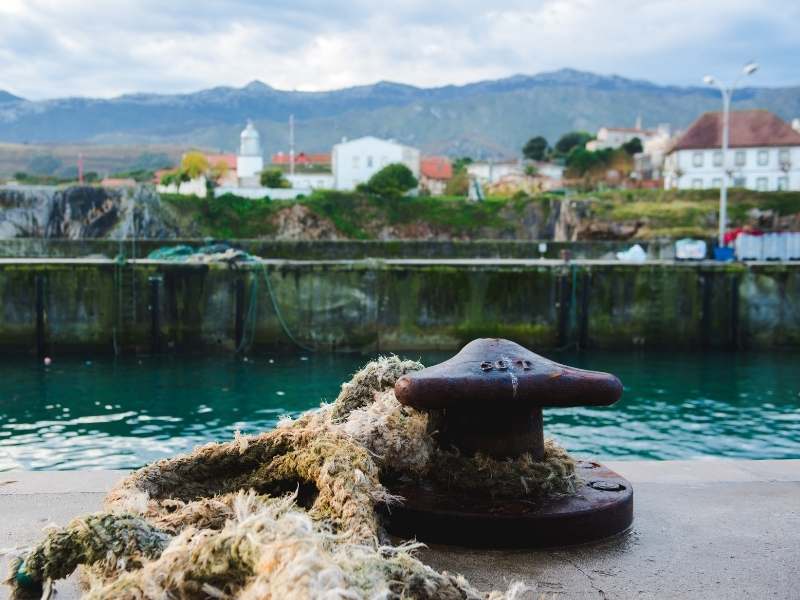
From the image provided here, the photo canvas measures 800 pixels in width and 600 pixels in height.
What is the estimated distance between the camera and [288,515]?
7.39 feet

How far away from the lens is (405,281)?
22.4 meters

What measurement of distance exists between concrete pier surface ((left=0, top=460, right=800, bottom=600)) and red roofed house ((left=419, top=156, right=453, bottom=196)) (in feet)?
349

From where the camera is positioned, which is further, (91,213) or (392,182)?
(392,182)

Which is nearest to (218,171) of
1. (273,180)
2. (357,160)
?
(357,160)

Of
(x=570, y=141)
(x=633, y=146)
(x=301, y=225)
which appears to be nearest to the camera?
(x=301, y=225)

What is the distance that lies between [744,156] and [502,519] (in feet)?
269

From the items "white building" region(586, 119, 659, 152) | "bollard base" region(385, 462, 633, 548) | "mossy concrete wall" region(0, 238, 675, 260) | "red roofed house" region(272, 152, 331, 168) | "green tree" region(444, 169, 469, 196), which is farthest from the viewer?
"white building" region(586, 119, 659, 152)

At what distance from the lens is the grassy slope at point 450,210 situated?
54.4 m

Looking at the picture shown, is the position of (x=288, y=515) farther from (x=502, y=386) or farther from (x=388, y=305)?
(x=388, y=305)

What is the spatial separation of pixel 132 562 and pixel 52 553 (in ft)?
0.91

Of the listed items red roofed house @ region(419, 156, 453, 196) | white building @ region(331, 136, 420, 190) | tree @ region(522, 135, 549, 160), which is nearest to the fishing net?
white building @ region(331, 136, 420, 190)

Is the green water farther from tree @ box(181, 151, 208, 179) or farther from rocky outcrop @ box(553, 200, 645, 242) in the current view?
tree @ box(181, 151, 208, 179)

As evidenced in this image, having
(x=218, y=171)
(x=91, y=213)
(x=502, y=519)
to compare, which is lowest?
(x=502, y=519)

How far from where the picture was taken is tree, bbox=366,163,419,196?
67.8 meters
